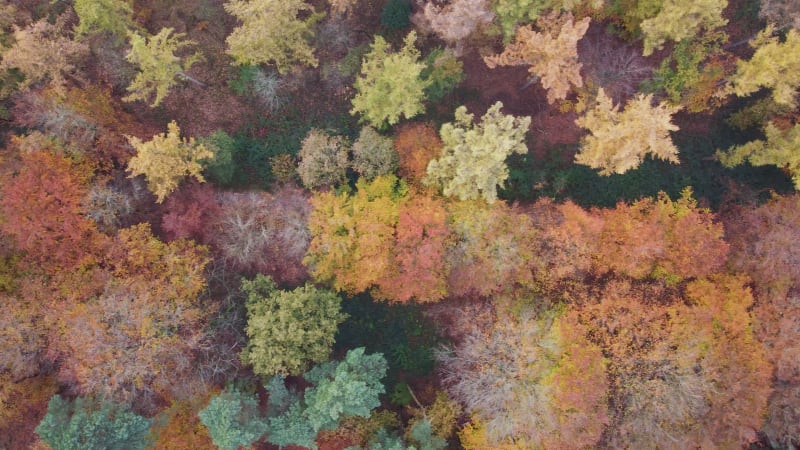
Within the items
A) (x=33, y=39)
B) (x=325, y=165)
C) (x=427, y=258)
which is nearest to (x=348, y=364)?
(x=427, y=258)

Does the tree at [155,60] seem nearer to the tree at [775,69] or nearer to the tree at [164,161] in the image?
the tree at [164,161]

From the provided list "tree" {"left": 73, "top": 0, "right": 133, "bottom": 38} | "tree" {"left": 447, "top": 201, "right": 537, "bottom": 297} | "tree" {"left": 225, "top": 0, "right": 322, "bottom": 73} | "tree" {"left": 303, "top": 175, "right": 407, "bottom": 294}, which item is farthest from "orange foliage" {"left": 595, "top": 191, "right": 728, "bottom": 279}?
"tree" {"left": 73, "top": 0, "right": 133, "bottom": 38}

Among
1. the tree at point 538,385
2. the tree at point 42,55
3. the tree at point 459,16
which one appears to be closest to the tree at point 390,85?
the tree at point 459,16

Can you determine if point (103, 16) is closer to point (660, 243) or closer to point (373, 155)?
point (373, 155)

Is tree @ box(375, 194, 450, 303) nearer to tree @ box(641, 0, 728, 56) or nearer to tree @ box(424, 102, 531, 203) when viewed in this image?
tree @ box(424, 102, 531, 203)

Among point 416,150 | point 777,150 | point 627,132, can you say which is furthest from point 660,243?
point 416,150

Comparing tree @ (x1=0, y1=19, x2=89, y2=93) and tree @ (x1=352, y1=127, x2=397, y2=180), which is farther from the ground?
tree @ (x1=0, y1=19, x2=89, y2=93)
